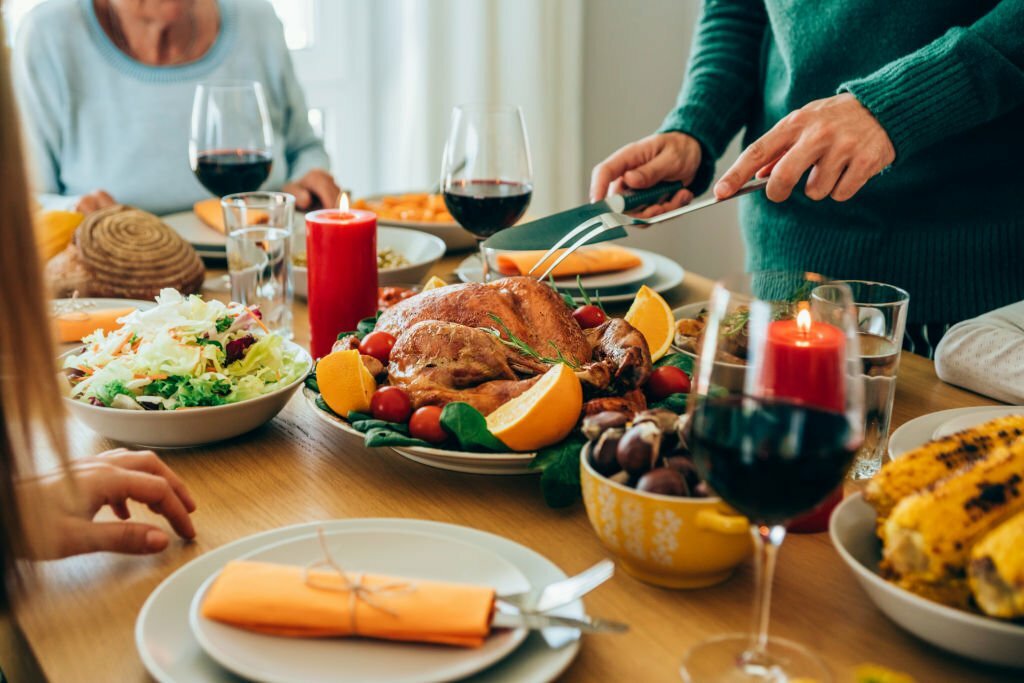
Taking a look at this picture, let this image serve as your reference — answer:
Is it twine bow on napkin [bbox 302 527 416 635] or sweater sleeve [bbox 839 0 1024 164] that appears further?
sweater sleeve [bbox 839 0 1024 164]

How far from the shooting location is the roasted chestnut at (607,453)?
79cm

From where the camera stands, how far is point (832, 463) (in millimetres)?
606

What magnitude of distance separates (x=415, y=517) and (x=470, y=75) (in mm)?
2588

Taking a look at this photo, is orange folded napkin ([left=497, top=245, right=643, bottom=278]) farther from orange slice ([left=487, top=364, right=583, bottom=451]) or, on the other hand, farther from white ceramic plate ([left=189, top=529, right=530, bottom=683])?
white ceramic plate ([left=189, top=529, right=530, bottom=683])

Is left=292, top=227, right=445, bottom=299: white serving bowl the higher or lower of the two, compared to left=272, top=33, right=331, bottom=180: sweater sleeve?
lower

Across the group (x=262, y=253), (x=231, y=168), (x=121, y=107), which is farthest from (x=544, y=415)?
(x=121, y=107)

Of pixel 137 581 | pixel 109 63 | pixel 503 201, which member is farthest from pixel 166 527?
pixel 109 63

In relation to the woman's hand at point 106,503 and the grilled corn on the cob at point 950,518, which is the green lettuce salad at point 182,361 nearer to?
the woman's hand at point 106,503

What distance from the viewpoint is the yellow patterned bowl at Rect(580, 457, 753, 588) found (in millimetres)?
728

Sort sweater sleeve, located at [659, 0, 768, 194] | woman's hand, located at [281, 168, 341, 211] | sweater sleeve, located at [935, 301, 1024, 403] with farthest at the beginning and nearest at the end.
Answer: woman's hand, located at [281, 168, 341, 211]
sweater sleeve, located at [659, 0, 768, 194]
sweater sleeve, located at [935, 301, 1024, 403]

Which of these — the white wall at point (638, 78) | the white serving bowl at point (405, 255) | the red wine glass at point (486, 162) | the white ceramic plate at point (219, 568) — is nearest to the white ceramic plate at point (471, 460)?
the white ceramic plate at point (219, 568)

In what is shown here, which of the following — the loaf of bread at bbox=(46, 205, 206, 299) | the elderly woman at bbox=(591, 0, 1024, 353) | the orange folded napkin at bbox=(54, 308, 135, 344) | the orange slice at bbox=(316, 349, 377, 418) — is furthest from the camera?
the loaf of bread at bbox=(46, 205, 206, 299)

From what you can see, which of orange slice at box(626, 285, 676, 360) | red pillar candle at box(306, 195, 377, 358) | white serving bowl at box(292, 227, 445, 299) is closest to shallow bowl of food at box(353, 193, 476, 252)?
white serving bowl at box(292, 227, 445, 299)

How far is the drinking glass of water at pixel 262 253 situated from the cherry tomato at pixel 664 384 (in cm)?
61
